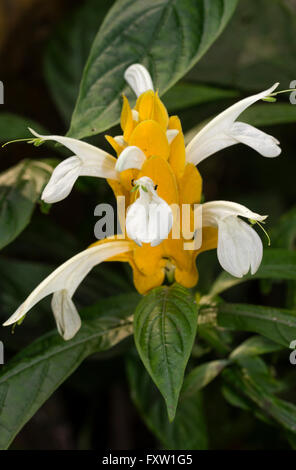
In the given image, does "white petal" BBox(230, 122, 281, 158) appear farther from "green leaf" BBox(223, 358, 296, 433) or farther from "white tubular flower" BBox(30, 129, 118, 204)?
"green leaf" BBox(223, 358, 296, 433)

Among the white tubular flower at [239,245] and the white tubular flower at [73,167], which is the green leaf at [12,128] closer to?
the white tubular flower at [73,167]

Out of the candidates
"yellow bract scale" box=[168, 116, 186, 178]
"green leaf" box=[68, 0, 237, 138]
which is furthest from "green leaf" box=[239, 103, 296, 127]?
"yellow bract scale" box=[168, 116, 186, 178]

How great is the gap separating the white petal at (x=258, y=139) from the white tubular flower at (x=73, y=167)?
145 mm

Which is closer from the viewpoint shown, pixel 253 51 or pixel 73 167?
pixel 73 167

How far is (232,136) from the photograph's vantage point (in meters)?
0.60

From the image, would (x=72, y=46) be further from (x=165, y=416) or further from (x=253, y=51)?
(x=165, y=416)

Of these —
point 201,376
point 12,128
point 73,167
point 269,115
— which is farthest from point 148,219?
point 12,128

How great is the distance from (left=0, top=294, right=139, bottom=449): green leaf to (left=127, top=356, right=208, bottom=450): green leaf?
20cm

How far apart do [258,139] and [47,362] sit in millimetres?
364

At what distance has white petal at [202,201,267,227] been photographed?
55cm

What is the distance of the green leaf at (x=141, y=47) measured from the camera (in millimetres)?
663

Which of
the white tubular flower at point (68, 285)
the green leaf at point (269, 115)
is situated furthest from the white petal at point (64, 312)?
the green leaf at point (269, 115)

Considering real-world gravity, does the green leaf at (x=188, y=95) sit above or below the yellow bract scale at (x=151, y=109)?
below
